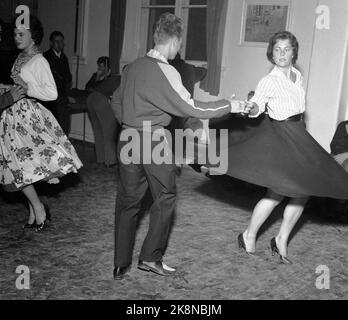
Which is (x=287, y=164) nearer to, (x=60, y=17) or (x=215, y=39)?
(x=215, y=39)

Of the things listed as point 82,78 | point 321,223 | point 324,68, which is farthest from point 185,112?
point 82,78

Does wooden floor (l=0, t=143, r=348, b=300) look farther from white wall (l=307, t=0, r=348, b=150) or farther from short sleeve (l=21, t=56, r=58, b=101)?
white wall (l=307, t=0, r=348, b=150)

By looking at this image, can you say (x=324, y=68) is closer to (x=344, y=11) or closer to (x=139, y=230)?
(x=344, y=11)

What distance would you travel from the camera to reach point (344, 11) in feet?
16.3

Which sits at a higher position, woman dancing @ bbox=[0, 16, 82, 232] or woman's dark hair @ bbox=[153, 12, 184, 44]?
woman's dark hair @ bbox=[153, 12, 184, 44]

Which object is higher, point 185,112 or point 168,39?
point 168,39

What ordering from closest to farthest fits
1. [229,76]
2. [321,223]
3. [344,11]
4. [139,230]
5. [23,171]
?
[23,171] → [139,230] → [321,223] → [344,11] → [229,76]

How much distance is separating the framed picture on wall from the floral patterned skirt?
322 cm

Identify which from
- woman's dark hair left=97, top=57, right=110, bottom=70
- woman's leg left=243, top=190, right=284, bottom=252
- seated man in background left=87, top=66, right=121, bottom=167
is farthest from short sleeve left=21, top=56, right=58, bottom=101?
woman's dark hair left=97, top=57, right=110, bottom=70

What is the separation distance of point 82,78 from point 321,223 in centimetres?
499

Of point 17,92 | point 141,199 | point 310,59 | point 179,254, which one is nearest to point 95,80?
point 310,59

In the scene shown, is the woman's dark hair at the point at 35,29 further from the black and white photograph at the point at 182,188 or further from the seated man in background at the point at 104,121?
the seated man in background at the point at 104,121

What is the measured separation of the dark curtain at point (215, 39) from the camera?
5.88 metres

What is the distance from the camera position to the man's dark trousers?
2.76m
